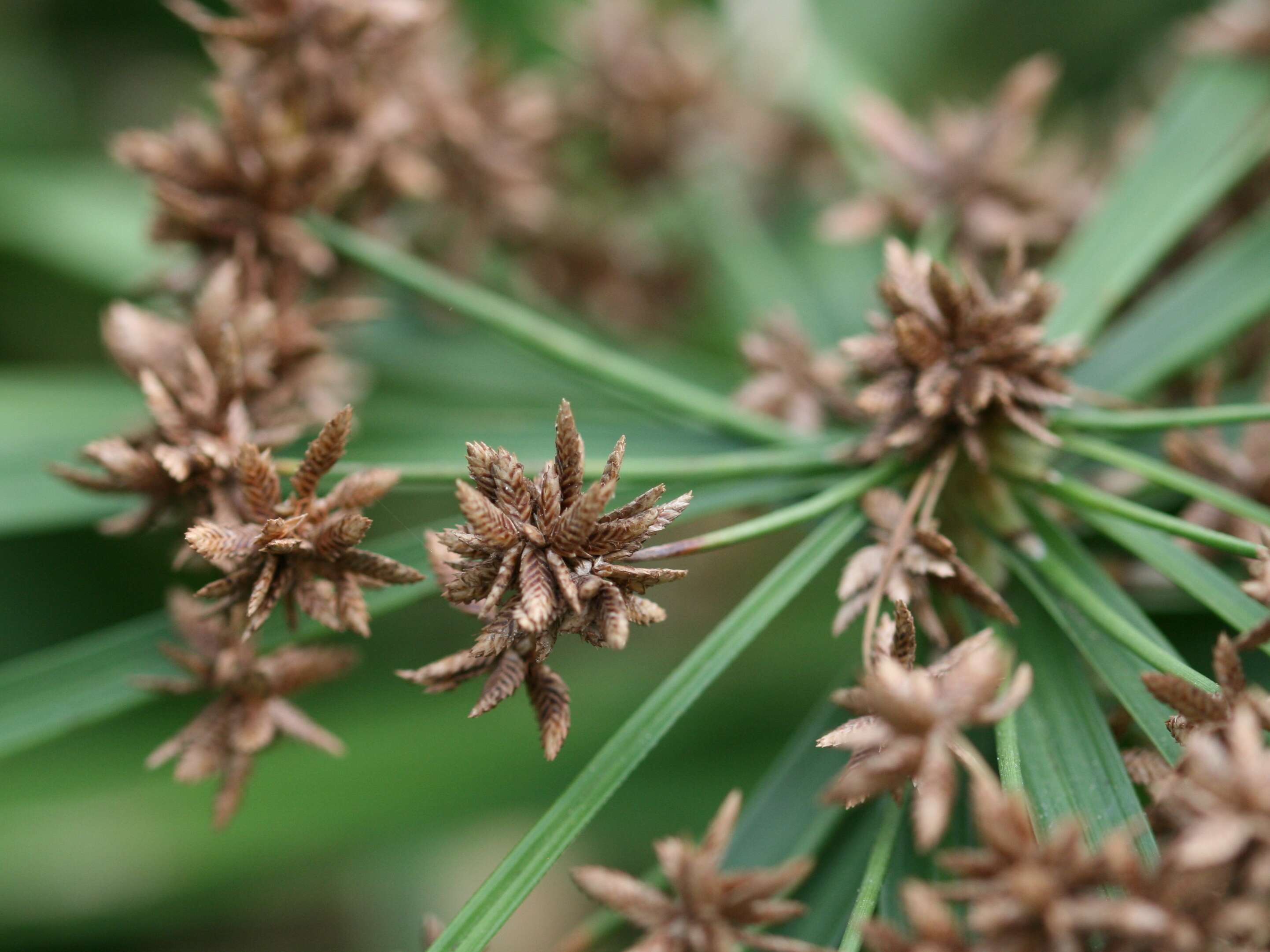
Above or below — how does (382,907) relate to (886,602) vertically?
below

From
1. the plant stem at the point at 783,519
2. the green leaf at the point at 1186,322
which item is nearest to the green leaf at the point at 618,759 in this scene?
the plant stem at the point at 783,519

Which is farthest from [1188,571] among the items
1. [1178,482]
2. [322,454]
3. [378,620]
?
[378,620]

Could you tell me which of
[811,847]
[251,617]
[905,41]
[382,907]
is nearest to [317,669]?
[251,617]

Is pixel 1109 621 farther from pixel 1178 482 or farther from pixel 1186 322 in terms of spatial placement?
pixel 1186 322

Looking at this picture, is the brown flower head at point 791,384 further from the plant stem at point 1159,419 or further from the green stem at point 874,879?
the green stem at point 874,879

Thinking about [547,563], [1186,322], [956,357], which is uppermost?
[1186,322]

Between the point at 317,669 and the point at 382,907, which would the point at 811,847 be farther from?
the point at 382,907

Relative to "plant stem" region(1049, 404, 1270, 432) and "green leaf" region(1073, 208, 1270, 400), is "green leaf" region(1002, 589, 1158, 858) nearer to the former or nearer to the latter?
"plant stem" region(1049, 404, 1270, 432)
